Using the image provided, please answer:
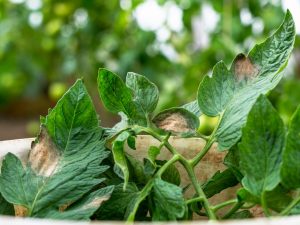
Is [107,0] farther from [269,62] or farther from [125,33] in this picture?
[269,62]

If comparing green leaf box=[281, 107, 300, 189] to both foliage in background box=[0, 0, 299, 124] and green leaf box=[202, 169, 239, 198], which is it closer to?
→ green leaf box=[202, 169, 239, 198]

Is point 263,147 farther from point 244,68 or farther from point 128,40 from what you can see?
point 128,40

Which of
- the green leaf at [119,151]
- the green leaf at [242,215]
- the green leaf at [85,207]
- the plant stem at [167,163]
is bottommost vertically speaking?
the green leaf at [242,215]

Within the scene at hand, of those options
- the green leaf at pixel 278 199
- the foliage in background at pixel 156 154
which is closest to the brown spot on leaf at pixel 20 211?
Result: the foliage in background at pixel 156 154

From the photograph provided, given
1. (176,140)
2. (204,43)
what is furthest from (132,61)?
(176,140)

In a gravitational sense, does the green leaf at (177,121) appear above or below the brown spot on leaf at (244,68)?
below

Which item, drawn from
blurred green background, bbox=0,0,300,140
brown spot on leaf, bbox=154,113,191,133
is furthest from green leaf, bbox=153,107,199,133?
blurred green background, bbox=0,0,300,140

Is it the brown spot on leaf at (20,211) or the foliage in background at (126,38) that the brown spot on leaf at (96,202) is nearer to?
the brown spot on leaf at (20,211)

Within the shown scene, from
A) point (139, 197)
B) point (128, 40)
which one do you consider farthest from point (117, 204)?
point (128, 40)
